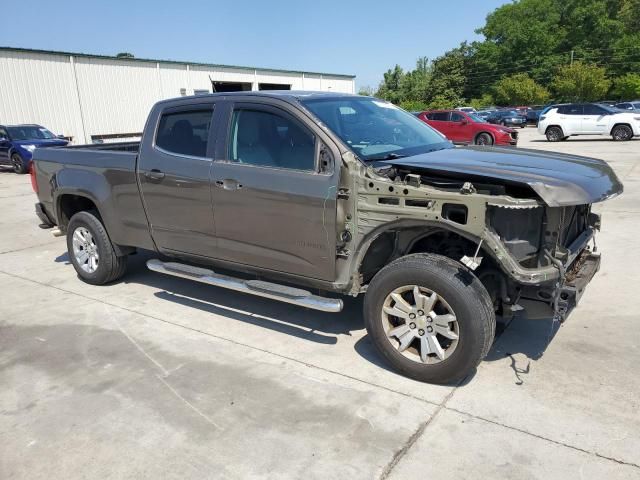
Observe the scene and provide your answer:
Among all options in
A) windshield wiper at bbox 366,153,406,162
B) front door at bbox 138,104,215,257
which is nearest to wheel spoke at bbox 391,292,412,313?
windshield wiper at bbox 366,153,406,162

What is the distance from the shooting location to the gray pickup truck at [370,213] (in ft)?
11.2

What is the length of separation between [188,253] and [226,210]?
75cm

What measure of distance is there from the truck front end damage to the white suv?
22.1m

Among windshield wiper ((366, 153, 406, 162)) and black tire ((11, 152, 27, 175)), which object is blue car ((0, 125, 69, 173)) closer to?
black tire ((11, 152, 27, 175))

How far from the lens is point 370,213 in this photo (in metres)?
3.74

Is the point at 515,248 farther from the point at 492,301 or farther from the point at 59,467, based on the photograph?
the point at 59,467

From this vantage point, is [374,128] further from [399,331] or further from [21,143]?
[21,143]

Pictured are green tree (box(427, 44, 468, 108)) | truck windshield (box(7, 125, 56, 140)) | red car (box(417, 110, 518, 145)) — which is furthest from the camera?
green tree (box(427, 44, 468, 108))

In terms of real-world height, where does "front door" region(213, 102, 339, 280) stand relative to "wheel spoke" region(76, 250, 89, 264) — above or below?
above

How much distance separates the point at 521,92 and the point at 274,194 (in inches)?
2590

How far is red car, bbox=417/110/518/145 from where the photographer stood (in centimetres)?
2072

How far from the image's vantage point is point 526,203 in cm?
320

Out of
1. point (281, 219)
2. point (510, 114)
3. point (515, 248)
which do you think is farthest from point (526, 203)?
point (510, 114)

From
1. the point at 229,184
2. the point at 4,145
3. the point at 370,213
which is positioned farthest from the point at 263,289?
the point at 4,145
